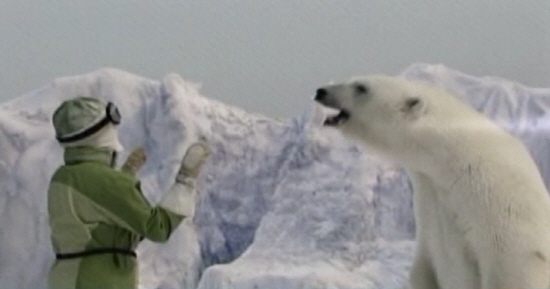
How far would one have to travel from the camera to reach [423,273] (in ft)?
4.30

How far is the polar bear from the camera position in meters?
1.19

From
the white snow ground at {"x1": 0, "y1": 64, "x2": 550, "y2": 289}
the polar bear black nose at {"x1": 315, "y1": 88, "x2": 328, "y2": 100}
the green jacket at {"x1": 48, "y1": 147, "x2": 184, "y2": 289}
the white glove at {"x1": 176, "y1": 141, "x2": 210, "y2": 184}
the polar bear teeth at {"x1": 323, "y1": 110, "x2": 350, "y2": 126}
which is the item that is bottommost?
the white snow ground at {"x1": 0, "y1": 64, "x2": 550, "y2": 289}

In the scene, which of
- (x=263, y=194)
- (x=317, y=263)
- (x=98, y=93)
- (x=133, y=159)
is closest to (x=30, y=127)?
(x=98, y=93)

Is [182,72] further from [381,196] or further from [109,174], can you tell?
[109,174]

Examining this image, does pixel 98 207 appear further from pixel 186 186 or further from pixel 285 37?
pixel 285 37

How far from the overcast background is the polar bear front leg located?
716 mm

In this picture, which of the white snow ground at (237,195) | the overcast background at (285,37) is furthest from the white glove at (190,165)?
the white snow ground at (237,195)

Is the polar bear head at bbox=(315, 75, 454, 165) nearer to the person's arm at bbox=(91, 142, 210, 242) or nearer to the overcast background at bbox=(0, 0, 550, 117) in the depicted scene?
the person's arm at bbox=(91, 142, 210, 242)

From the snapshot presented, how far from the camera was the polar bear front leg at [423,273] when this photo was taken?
4.28 feet

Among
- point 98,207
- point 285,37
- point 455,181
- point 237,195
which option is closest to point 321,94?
point 455,181

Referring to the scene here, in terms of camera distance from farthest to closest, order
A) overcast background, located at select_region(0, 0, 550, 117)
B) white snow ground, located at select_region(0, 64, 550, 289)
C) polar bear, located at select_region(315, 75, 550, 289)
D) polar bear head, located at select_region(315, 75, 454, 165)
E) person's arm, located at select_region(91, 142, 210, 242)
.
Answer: white snow ground, located at select_region(0, 64, 550, 289) < overcast background, located at select_region(0, 0, 550, 117) < polar bear head, located at select_region(315, 75, 454, 165) < polar bear, located at select_region(315, 75, 550, 289) < person's arm, located at select_region(91, 142, 210, 242)

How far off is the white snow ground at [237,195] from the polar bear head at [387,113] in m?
1.52

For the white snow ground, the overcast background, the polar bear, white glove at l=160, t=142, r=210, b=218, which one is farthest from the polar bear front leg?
the white snow ground

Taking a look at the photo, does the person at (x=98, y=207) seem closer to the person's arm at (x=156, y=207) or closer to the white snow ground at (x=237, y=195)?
the person's arm at (x=156, y=207)
